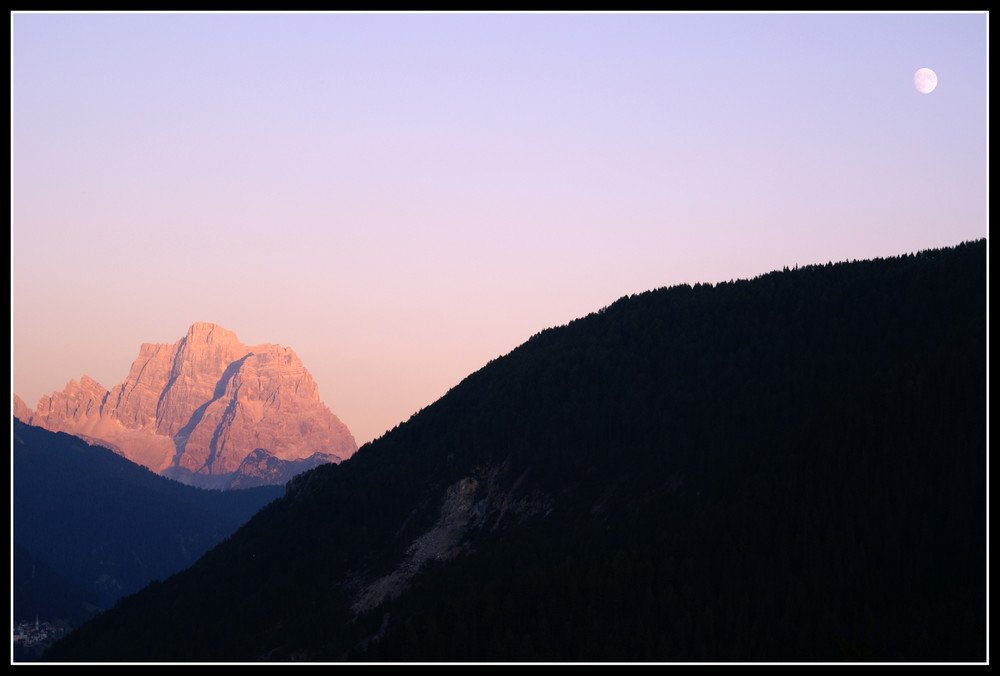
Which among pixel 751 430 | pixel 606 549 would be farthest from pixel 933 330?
pixel 606 549

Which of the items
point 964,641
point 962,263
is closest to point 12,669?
point 964,641

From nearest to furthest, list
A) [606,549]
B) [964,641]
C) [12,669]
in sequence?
[12,669]
[964,641]
[606,549]

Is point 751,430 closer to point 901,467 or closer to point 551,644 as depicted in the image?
point 901,467

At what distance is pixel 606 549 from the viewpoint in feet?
586

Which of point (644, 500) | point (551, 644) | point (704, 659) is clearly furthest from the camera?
point (644, 500)

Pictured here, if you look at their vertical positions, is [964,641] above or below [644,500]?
below

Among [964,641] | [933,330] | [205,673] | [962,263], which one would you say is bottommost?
[964,641]

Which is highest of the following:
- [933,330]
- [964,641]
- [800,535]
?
[933,330]

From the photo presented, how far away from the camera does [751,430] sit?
644 feet

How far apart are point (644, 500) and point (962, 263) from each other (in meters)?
76.0

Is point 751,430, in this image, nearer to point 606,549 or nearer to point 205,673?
point 606,549

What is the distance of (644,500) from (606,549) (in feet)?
59.8

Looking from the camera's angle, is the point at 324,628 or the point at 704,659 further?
the point at 324,628
